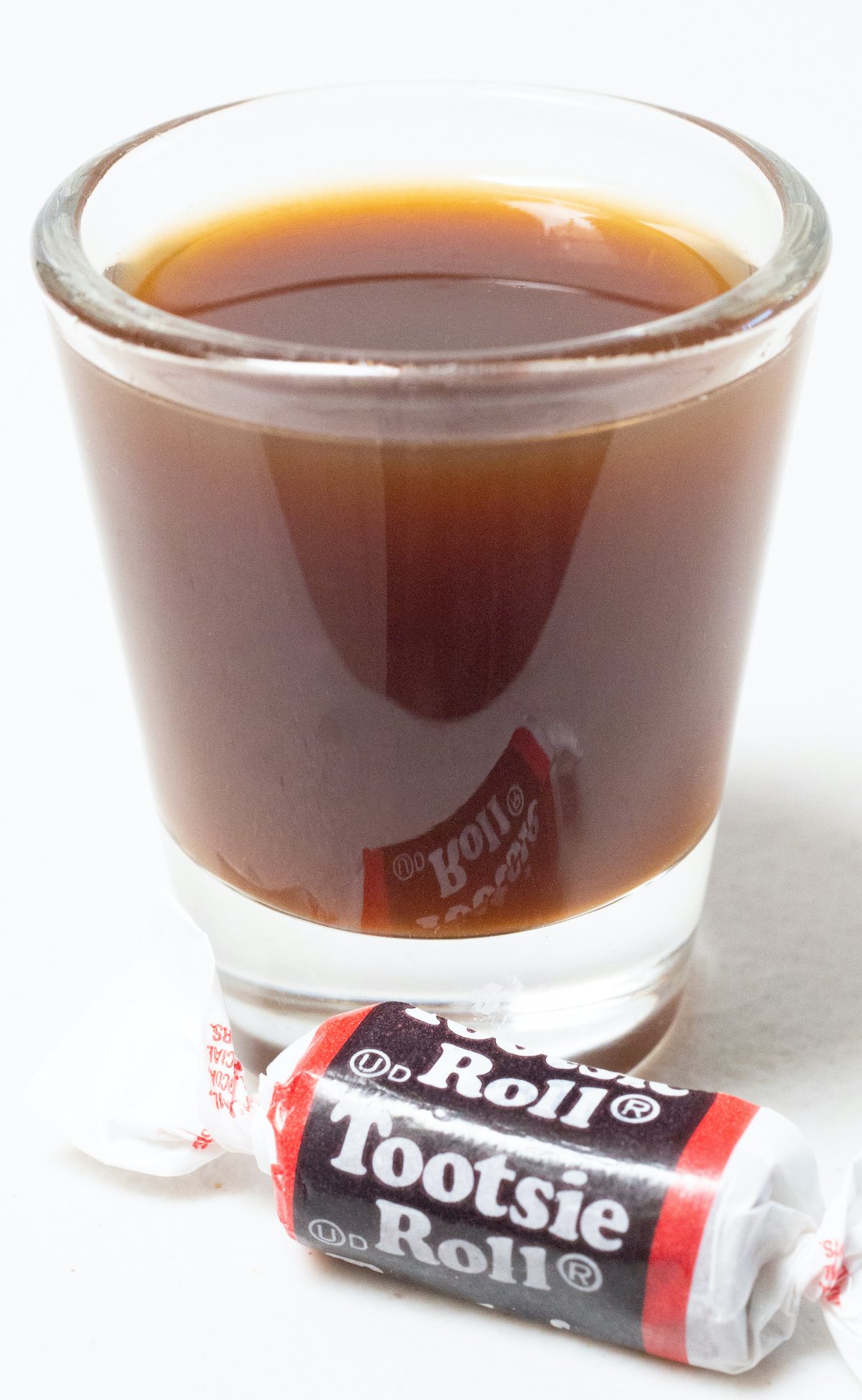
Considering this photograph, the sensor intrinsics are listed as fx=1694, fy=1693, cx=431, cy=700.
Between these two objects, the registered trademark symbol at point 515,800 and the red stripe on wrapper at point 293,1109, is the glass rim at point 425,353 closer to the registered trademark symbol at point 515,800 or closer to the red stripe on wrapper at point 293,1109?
the registered trademark symbol at point 515,800

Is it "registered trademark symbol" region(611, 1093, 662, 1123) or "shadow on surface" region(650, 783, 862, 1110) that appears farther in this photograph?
"shadow on surface" region(650, 783, 862, 1110)

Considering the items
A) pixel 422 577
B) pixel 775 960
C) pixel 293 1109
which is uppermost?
pixel 422 577

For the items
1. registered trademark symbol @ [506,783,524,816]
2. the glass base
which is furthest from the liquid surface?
the glass base

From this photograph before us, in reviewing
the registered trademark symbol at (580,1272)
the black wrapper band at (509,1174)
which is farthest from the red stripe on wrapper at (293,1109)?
the registered trademark symbol at (580,1272)

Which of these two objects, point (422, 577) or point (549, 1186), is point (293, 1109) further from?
point (422, 577)

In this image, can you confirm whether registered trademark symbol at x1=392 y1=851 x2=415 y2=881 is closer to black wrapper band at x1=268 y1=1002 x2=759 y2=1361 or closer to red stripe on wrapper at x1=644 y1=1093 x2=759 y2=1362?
black wrapper band at x1=268 y1=1002 x2=759 y2=1361

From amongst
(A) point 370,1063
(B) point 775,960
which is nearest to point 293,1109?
(A) point 370,1063

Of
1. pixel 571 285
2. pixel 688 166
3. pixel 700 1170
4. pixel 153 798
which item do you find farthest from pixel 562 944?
pixel 688 166
